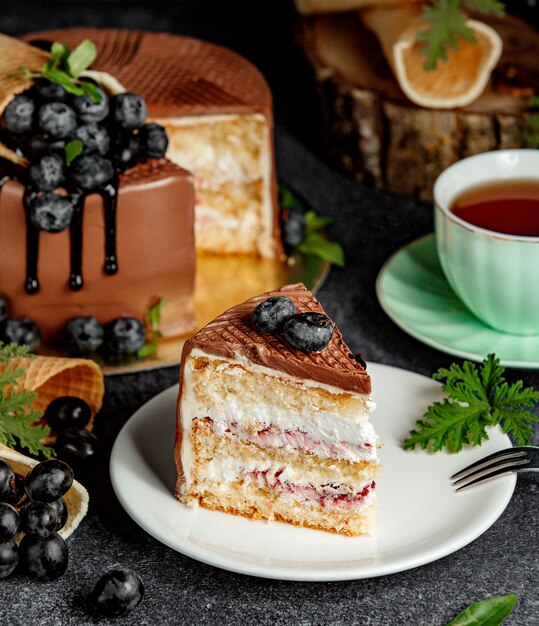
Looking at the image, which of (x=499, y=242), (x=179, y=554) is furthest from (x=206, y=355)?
(x=499, y=242)

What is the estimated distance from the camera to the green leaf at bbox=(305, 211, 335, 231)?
3.16 m

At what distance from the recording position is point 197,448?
2018 mm

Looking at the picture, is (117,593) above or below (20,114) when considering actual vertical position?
below

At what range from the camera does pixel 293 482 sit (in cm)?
201

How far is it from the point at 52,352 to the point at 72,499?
2.22ft

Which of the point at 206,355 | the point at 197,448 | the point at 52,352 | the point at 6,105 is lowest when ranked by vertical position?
the point at 52,352

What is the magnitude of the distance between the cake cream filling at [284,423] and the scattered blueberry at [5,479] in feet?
1.05

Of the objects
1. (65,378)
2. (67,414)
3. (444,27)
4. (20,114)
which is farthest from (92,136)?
(444,27)

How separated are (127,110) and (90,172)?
0.19 metres

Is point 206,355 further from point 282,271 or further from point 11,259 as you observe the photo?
point 282,271

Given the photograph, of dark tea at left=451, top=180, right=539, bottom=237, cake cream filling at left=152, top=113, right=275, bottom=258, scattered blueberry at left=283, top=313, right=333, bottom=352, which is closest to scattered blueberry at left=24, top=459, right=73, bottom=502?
scattered blueberry at left=283, top=313, right=333, bottom=352

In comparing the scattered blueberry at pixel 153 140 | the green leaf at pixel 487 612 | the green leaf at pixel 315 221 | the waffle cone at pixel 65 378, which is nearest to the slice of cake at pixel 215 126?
the green leaf at pixel 315 221

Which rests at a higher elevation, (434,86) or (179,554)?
(434,86)

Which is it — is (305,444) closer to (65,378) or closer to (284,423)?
(284,423)
